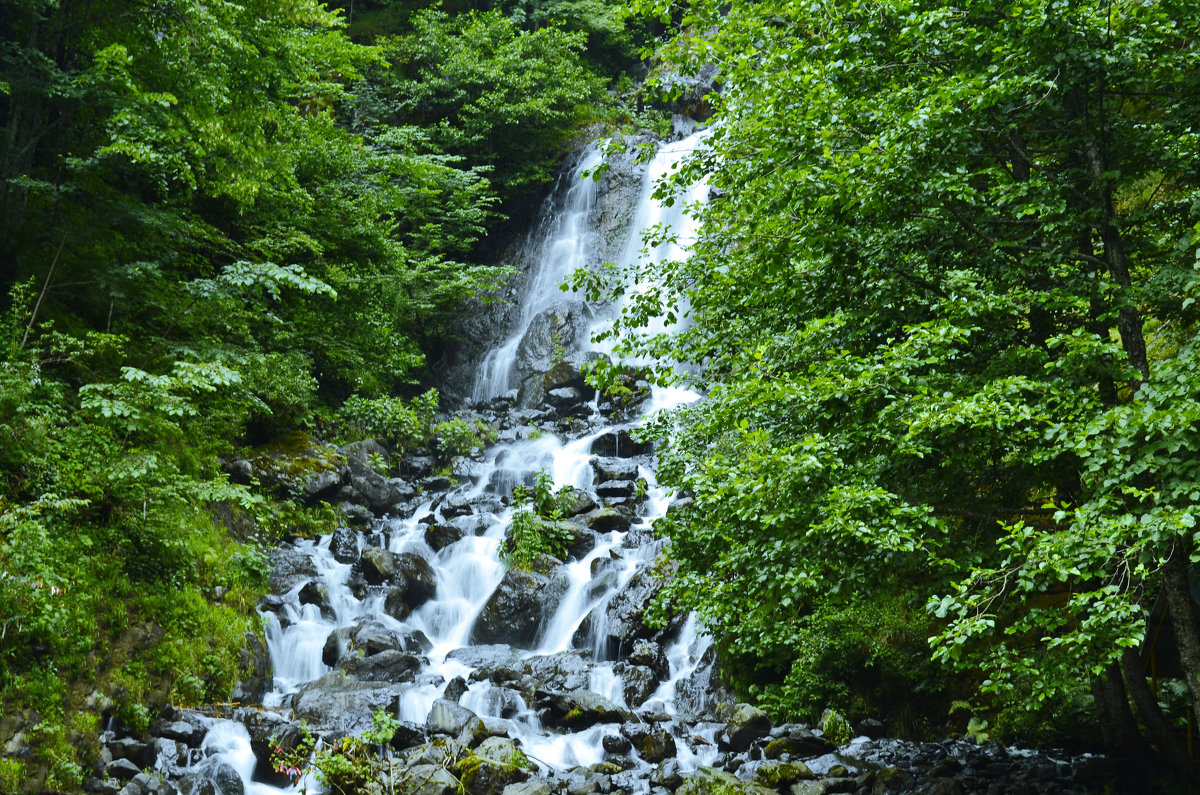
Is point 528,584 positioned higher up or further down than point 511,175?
further down

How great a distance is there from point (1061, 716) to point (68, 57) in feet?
52.0

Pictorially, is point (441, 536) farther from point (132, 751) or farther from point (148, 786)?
point (148, 786)

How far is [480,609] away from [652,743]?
511 centimetres

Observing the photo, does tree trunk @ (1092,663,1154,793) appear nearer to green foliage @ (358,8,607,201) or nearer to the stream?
the stream

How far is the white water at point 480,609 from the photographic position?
9328 mm

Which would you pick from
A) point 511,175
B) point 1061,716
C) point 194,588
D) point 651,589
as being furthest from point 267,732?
point 511,175

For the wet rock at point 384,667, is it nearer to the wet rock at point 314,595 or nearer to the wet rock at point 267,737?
the wet rock at point 267,737

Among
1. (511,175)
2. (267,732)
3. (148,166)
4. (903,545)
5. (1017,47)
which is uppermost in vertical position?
(511,175)

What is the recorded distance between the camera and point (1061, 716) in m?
8.45

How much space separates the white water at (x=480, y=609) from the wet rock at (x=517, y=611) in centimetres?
18

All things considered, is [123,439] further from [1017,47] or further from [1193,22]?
[1193,22]

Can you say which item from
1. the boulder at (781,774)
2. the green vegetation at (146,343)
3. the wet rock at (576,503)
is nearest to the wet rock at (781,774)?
the boulder at (781,774)

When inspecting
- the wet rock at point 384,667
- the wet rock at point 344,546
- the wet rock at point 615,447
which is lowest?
the wet rock at point 384,667

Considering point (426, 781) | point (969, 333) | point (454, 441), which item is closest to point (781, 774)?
point (426, 781)
